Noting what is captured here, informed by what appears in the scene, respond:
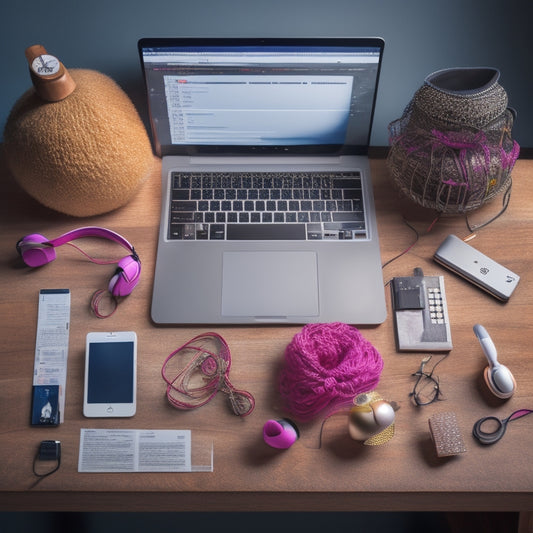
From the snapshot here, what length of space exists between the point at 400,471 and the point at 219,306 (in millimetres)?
371

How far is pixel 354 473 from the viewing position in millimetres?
821

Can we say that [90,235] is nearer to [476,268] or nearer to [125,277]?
[125,277]

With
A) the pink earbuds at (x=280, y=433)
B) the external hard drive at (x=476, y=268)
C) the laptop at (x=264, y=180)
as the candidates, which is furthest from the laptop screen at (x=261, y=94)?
the pink earbuds at (x=280, y=433)

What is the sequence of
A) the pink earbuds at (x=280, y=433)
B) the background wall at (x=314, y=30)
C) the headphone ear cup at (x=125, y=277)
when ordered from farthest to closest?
the background wall at (x=314, y=30), the headphone ear cup at (x=125, y=277), the pink earbuds at (x=280, y=433)

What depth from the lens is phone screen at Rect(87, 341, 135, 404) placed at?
0.87 meters

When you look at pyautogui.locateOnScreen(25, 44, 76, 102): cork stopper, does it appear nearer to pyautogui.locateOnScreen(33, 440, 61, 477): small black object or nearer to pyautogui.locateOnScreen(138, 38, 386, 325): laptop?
pyautogui.locateOnScreen(138, 38, 386, 325): laptop

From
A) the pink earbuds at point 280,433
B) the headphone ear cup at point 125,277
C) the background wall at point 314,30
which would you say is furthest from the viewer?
the background wall at point 314,30

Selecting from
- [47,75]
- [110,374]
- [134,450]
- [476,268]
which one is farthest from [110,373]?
[476,268]

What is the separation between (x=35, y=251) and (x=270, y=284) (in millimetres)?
396

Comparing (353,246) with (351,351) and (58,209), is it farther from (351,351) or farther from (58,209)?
(58,209)

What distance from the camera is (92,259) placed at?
98 centimetres

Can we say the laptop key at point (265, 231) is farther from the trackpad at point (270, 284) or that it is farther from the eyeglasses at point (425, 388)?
the eyeglasses at point (425, 388)

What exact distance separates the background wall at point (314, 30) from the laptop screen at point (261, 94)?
139mm

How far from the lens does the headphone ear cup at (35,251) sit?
3.08ft
